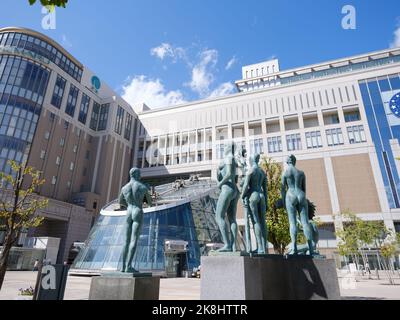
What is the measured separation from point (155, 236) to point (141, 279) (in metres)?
18.7

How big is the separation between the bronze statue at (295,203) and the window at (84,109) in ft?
160

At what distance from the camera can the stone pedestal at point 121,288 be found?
5.95 metres

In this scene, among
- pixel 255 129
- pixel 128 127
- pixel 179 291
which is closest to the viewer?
pixel 179 291

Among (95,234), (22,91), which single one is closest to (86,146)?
(22,91)

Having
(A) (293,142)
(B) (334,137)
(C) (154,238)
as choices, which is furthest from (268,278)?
(B) (334,137)

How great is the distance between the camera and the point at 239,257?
5.66 m

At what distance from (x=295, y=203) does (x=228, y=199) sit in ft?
6.35

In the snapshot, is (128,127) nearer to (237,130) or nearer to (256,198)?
(237,130)

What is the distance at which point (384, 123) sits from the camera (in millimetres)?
42344

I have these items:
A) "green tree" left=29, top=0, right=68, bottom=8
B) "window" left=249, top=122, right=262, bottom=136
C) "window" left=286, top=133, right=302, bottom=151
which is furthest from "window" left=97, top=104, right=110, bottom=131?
"green tree" left=29, top=0, right=68, bottom=8

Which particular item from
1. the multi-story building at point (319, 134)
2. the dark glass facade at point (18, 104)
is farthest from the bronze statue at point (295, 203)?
the dark glass facade at point (18, 104)

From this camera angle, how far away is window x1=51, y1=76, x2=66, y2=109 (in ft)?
142

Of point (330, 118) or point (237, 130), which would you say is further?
point (237, 130)
